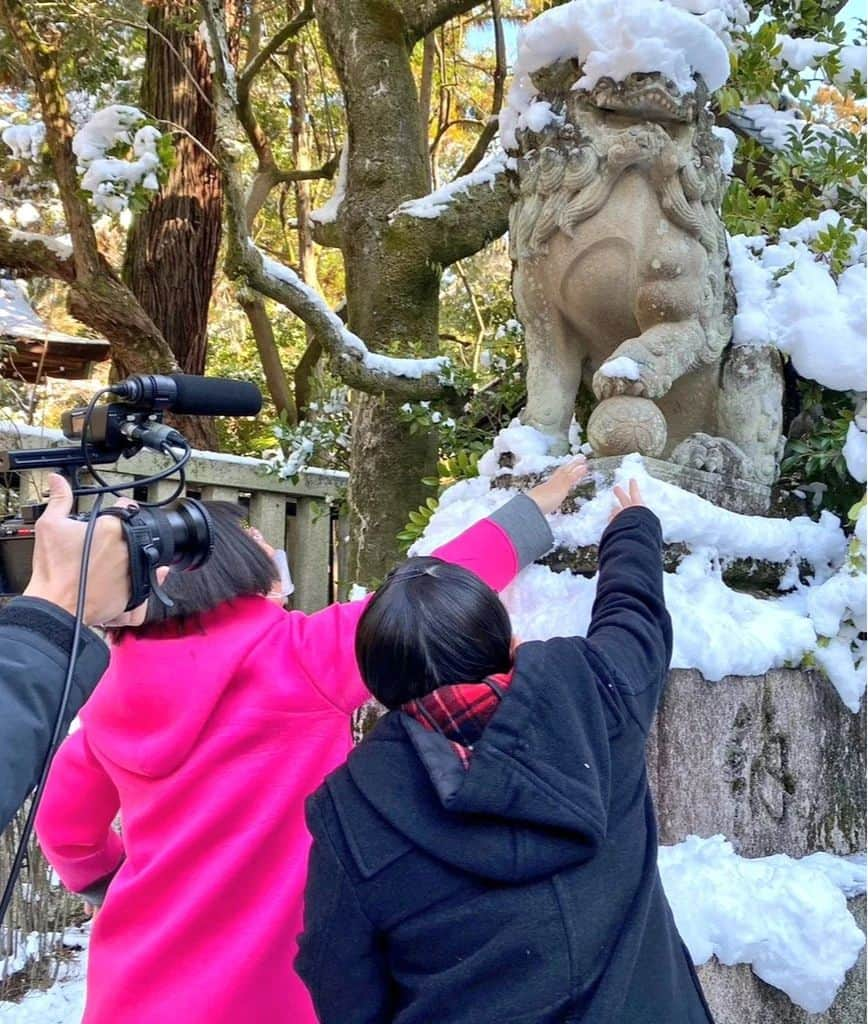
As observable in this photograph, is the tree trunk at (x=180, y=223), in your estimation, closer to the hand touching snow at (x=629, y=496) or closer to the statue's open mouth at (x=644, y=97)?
the statue's open mouth at (x=644, y=97)

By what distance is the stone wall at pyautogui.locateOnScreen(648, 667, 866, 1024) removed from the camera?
1.79 meters

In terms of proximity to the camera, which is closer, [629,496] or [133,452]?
[133,452]

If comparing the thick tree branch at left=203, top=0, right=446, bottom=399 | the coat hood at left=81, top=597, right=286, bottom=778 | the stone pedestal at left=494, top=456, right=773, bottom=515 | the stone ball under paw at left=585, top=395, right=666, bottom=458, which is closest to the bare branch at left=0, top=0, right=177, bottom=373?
the thick tree branch at left=203, top=0, right=446, bottom=399

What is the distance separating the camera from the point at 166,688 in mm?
1342

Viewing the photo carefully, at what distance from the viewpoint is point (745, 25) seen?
290 cm

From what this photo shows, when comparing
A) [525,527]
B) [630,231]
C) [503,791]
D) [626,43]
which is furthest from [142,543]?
[626,43]

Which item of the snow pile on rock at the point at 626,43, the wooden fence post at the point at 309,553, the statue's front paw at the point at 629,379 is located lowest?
the wooden fence post at the point at 309,553

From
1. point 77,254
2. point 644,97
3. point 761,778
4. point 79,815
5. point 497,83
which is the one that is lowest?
point 761,778

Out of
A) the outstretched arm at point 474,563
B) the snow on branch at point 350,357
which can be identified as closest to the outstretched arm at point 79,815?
the outstretched arm at point 474,563

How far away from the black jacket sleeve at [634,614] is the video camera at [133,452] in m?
0.55

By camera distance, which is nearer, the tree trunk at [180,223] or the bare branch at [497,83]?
the bare branch at [497,83]

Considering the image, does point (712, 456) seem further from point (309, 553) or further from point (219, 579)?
point (309, 553)

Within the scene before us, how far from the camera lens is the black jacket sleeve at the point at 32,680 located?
0.82 m

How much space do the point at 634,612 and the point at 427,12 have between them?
12.5ft
